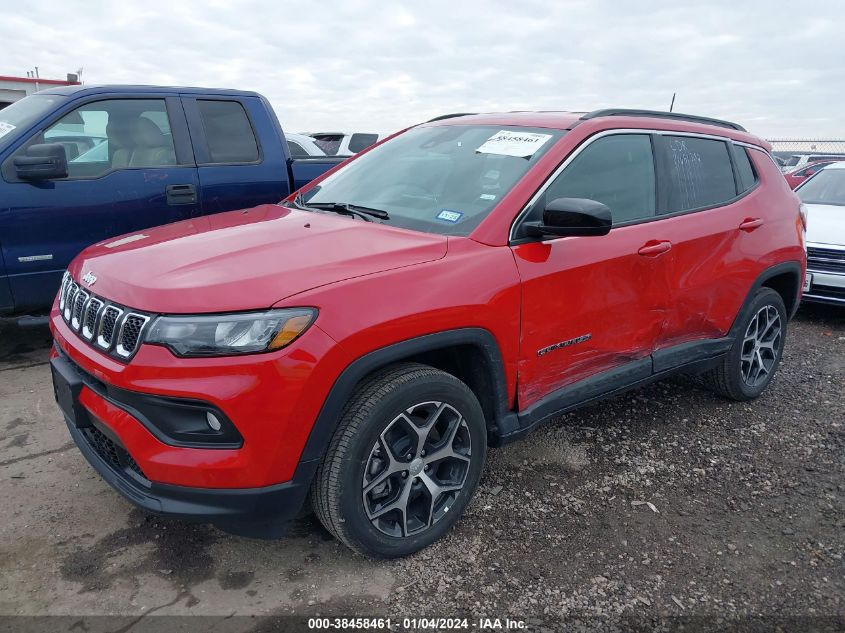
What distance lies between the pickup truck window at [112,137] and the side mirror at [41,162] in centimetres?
18

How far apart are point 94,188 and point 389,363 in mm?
3163

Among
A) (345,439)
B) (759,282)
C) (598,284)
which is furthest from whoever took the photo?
(759,282)

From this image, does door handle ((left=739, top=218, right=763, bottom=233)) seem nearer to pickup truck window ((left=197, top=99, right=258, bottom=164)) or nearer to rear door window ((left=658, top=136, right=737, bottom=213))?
rear door window ((left=658, top=136, right=737, bottom=213))

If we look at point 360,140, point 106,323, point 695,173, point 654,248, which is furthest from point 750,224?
point 360,140

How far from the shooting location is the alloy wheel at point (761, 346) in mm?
4086

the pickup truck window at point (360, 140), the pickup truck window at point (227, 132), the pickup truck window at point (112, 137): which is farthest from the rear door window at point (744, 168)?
the pickup truck window at point (360, 140)

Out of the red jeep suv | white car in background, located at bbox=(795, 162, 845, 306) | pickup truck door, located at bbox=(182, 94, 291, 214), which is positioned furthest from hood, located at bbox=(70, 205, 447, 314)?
white car in background, located at bbox=(795, 162, 845, 306)

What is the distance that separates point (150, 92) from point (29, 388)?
7.51 feet

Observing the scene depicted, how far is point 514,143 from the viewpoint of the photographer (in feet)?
10.1

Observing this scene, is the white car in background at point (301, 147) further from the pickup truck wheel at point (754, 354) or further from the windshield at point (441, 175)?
the pickup truck wheel at point (754, 354)

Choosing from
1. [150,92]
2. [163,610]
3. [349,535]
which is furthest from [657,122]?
Result: [150,92]

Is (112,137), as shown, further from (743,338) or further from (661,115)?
(743,338)

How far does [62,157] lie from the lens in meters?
4.24

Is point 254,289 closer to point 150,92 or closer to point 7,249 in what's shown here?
point 7,249
